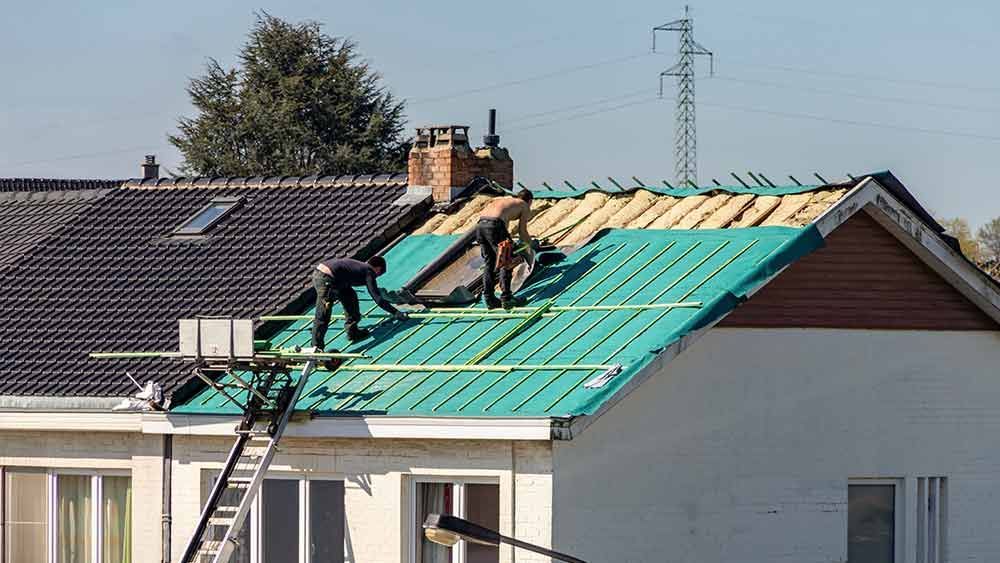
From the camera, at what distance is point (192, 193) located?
29.9 meters

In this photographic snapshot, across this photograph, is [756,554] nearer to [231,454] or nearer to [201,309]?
[231,454]

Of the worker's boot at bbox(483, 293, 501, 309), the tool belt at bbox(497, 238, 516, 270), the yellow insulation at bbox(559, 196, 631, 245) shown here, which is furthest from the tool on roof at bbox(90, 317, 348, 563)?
the yellow insulation at bbox(559, 196, 631, 245)

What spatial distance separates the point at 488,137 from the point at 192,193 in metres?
4.45

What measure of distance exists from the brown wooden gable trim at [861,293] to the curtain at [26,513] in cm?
829

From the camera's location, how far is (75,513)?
24.5m

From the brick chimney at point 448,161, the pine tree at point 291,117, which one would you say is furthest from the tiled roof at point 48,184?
the brick chimney at point 448,161

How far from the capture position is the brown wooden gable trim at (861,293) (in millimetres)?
23547

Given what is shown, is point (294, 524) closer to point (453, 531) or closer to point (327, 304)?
point (327, 304)

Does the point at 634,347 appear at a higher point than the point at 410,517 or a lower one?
higher

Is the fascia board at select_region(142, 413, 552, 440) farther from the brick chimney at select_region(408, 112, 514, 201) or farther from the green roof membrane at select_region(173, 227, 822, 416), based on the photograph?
the brick chimney at select_region(408, 112, 514, 201)

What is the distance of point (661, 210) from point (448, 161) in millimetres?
3533

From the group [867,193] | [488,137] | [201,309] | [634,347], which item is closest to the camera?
[634,347]

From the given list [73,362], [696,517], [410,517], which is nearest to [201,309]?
[73,362]

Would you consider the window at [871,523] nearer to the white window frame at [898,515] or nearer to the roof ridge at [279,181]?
the white window frame at [898,515]
